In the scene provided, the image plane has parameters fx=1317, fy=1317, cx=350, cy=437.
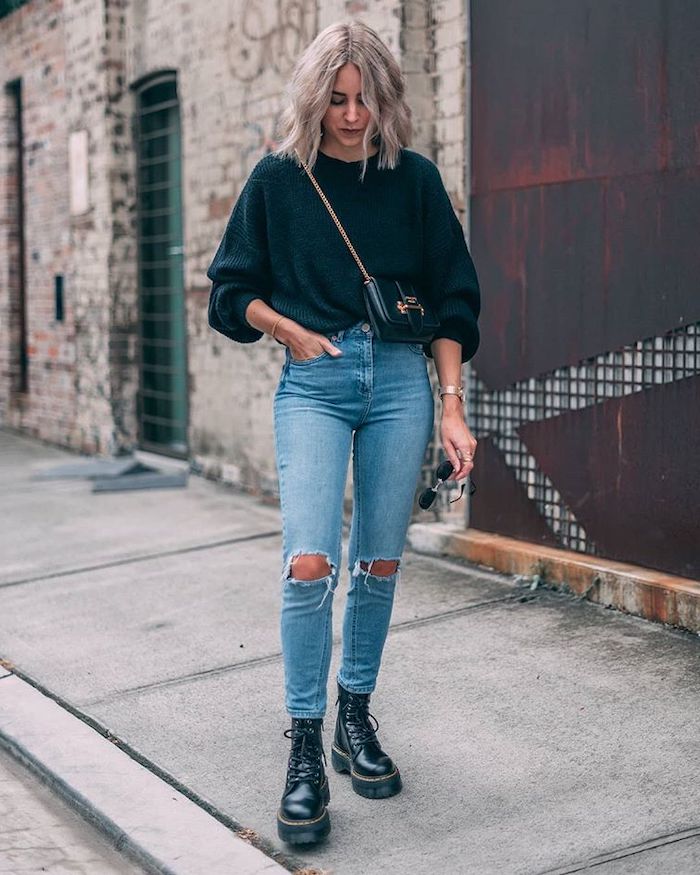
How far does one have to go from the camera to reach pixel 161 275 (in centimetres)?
982

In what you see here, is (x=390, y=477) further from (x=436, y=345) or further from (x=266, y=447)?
(x=266, y=447)

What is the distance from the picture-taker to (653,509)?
16.6ft

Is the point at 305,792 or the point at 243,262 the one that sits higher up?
the point at 243,262

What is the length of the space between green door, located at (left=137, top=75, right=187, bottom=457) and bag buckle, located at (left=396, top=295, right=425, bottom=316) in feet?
20.4

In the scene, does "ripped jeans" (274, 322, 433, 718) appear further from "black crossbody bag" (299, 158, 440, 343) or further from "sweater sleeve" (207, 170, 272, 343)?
"sweater sleeve" (207, 170, 272, 343)

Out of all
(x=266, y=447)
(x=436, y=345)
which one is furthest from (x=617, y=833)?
(x=266, y=447)

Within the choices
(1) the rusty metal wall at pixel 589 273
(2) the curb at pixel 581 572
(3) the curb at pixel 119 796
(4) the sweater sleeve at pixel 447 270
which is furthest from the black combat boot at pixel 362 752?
(1) the rusty metal wall at pixel 589 273

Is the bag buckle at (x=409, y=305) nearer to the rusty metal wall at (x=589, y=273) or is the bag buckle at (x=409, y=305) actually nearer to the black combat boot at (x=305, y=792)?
the black combat boot at (x=305, y=792)

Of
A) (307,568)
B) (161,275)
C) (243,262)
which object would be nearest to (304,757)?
(307,568)

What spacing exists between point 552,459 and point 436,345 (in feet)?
7.18

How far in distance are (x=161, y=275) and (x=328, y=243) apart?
666 centimetres

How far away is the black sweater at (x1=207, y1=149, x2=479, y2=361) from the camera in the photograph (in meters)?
3.34

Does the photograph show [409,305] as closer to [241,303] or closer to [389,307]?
[389,307]

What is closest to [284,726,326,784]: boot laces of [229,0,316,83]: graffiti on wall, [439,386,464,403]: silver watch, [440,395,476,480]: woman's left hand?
[440,395,476,480]: woman's left hand
